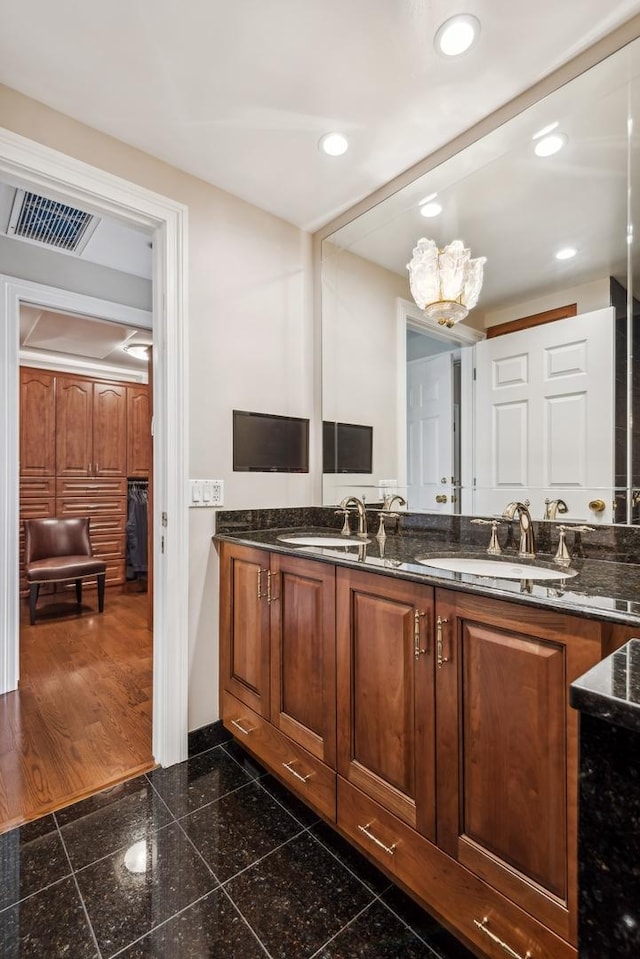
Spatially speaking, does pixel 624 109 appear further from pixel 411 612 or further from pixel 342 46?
pixel 411 612

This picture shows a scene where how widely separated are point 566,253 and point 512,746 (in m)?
1.54

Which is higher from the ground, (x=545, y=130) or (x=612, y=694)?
(x=545, y=130)

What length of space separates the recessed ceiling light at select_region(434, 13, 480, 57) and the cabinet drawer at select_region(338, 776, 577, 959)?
2.25m

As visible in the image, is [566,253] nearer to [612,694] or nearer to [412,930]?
[612,694]

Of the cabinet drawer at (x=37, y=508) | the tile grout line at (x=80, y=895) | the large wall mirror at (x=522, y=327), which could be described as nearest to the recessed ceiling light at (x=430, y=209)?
the large wall mirror at (x=522, y=327)

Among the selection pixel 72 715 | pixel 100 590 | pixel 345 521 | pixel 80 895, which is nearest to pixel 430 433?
pixel 345 521

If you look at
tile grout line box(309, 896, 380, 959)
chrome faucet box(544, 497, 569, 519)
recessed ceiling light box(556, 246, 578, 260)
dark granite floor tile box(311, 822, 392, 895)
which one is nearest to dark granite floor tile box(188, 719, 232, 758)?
dark granite floor tile box(311, 822, 392, 895)

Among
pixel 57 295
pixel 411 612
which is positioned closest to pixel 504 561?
pixel 411 612

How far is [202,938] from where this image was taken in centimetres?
115

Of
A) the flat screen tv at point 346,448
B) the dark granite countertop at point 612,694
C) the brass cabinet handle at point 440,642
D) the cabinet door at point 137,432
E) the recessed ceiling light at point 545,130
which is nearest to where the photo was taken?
the dark granite countertop at point 612,694

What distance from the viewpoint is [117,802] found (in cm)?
165

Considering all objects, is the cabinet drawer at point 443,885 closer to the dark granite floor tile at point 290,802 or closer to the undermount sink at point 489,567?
the dark granite floor tile at point 290,802

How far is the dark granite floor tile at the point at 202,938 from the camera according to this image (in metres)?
1.11

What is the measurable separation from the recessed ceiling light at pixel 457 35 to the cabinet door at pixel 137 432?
431 cm
